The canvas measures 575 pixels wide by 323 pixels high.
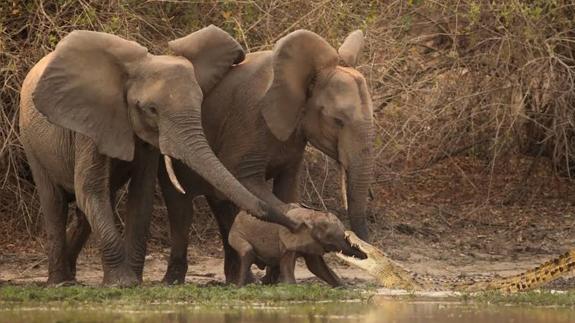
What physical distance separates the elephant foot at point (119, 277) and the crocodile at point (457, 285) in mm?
1663

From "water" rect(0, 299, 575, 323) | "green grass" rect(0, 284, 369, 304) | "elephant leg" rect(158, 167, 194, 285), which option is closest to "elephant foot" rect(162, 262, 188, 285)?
"elephant leg" rect(158, 167, 194, 285)

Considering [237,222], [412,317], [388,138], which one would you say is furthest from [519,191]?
[412,317]

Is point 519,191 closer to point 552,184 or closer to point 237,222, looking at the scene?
point 552,184

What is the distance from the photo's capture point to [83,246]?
16.3m

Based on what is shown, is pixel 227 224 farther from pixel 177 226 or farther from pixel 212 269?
pixel 212 269

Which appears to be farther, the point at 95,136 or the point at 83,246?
the point at 83,246

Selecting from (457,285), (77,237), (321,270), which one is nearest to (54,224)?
(77,237)

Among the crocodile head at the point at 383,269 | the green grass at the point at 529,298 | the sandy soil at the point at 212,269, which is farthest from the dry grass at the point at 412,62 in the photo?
the green grass at the point at 529,298

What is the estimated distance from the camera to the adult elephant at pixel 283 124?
1470cm

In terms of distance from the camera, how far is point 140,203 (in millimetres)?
14828

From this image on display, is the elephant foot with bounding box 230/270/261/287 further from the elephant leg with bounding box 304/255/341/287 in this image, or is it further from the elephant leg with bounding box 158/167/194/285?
the elephant leg with bounding box 304/255/341/287

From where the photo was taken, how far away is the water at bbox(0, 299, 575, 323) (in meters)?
12.4

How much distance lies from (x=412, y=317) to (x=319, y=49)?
3.31m

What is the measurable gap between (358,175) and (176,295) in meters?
1.85
